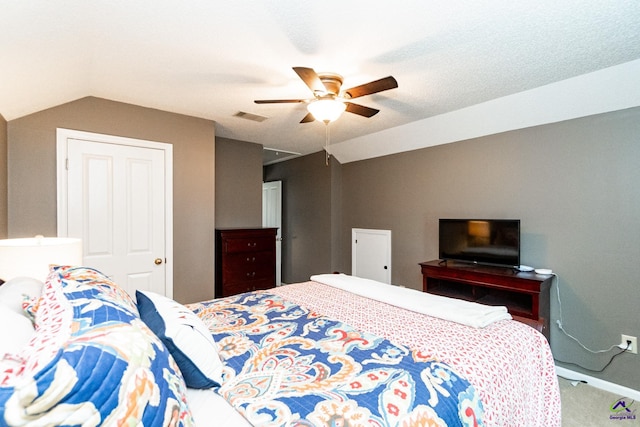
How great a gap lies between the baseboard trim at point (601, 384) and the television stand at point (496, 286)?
0.35m

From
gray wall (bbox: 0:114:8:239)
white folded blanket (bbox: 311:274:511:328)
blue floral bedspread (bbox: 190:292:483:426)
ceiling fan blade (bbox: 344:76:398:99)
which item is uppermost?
ceiling fan blade (bbox: 344:76:398:99)

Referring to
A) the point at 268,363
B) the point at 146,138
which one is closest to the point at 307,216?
the point at 146,138

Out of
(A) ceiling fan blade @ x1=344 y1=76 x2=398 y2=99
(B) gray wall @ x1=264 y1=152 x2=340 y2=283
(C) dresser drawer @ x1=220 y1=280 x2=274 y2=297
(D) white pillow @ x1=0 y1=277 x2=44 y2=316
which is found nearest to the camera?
Answer: (D) white pillow @ x1=0 y1=277 x2=44 y2=316

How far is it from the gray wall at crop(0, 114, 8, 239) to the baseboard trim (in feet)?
15.8

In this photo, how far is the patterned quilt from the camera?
0.50 meters

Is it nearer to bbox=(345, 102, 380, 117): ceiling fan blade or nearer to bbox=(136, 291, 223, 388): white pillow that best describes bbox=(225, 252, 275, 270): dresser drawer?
bbox=(345, 102, 380, 117): ceiling fan blade

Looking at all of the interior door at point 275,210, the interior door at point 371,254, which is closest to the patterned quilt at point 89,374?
the interior door at point 371,254

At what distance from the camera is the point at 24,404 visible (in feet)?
1.60

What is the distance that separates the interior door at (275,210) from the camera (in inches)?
230

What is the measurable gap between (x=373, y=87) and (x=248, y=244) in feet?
8.64

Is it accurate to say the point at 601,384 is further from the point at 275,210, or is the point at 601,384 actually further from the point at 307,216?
the point at 275,210

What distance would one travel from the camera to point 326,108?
7.43 ft

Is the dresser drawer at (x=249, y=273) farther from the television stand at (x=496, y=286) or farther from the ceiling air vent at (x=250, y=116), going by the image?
the television stand at (x=496, y=286)

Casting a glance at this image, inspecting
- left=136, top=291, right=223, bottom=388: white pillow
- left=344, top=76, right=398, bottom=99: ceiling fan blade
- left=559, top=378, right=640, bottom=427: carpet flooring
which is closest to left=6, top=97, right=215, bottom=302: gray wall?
left=344, top=76, right=398, bottom=99: ceiling fan blade
